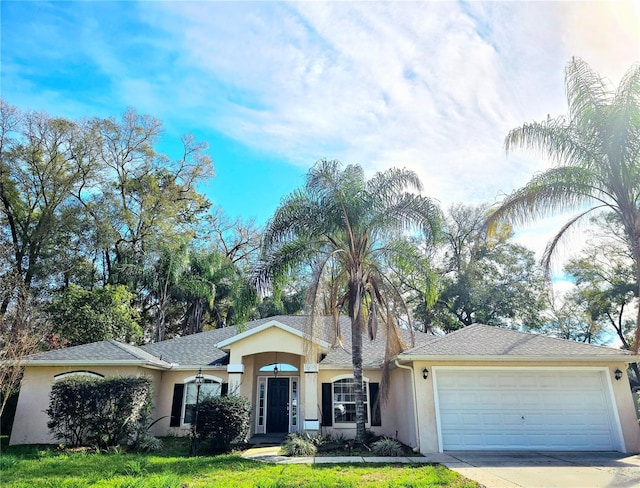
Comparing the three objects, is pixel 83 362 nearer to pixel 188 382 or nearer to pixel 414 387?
pixel 188 382

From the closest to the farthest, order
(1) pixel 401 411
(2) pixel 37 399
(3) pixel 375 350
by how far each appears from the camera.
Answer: (2) pixel 37 399
(1) pixel 401 411
(3) pixel 375 350

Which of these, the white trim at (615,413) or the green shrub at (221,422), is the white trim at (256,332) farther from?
the white trim at (615,413)

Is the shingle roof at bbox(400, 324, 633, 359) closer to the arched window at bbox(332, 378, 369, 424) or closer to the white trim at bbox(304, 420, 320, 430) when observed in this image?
the arched window at bbox(332, 378, 369, 424)

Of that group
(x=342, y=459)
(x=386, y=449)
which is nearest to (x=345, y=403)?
(x=386, y=449)

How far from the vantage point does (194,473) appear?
27.5 feet

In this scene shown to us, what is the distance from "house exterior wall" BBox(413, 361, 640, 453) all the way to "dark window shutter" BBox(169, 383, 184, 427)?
8.51 meters

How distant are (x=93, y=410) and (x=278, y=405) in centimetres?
641

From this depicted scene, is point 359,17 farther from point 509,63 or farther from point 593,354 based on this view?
point 593,354

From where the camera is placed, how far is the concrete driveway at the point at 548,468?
7684mm

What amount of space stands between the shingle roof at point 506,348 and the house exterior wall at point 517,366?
0.38m

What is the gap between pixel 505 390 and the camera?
11.9 meters

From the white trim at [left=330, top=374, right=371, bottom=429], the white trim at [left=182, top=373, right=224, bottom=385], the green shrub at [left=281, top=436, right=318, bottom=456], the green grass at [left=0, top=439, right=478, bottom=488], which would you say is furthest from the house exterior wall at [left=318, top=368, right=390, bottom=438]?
the green grass at [left=0, top=439, right=478, bottom=488]

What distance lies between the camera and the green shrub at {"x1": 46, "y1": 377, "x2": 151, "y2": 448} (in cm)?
1109

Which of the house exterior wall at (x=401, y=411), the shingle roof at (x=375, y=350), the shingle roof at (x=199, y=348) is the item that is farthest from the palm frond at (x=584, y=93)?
the shingle roof at (x=199, y=348)
